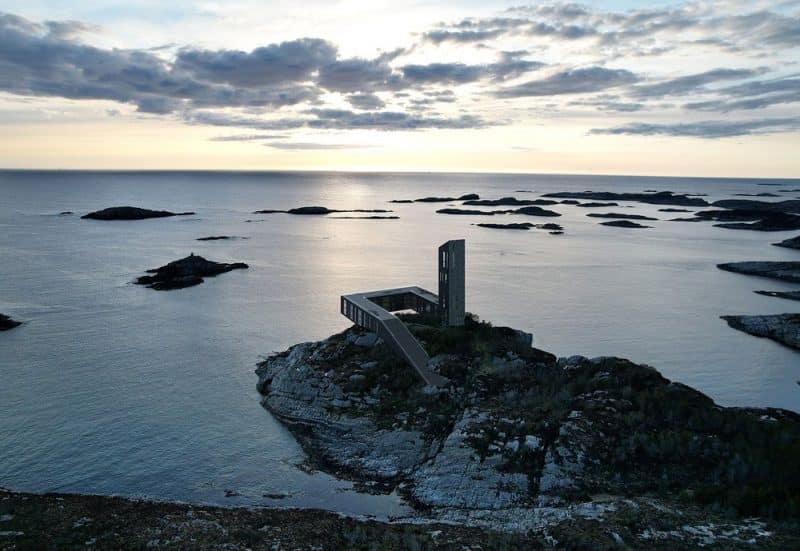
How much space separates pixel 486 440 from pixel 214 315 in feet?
92.5

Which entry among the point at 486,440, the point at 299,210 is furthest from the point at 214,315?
the point at 299,210

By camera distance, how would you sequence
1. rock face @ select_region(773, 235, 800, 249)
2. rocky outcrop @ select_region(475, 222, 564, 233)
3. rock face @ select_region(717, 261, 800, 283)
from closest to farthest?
rock face @ select_region(717, 261, 800, 283) → rock face @ select_region(773, 235, 800, 249) → rocky outcrop @ select_region(475, 222, 564, 233)

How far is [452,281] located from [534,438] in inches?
428

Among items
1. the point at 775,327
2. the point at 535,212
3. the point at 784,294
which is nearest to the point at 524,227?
the point at 535,212

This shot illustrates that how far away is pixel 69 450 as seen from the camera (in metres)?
21.4

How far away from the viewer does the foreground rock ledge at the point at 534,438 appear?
15758 mm

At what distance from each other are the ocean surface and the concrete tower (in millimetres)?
8910

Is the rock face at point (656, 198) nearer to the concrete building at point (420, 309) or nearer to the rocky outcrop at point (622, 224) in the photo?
the rocky outcrop at point (622, 224)

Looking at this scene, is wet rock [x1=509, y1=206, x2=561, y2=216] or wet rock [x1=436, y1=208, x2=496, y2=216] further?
wet rock [x1=436, y1=208, x2=496, y2=216]

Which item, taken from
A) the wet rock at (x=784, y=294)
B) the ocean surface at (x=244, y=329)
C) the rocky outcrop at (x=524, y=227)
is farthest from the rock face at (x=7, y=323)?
the rocky outcrop at (x=524, y=227)

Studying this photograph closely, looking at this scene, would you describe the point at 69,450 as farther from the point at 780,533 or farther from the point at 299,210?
the point at 299,210

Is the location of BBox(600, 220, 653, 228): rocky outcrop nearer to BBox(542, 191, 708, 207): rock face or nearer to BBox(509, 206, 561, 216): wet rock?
BBox(509, 206, 561, 216): wet rock

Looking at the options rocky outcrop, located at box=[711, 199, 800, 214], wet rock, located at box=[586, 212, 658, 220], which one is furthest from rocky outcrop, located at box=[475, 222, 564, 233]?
rocky outcrop, located at box=[711, 199, 800, 214]

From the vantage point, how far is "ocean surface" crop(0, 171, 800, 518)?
20.6 metres
